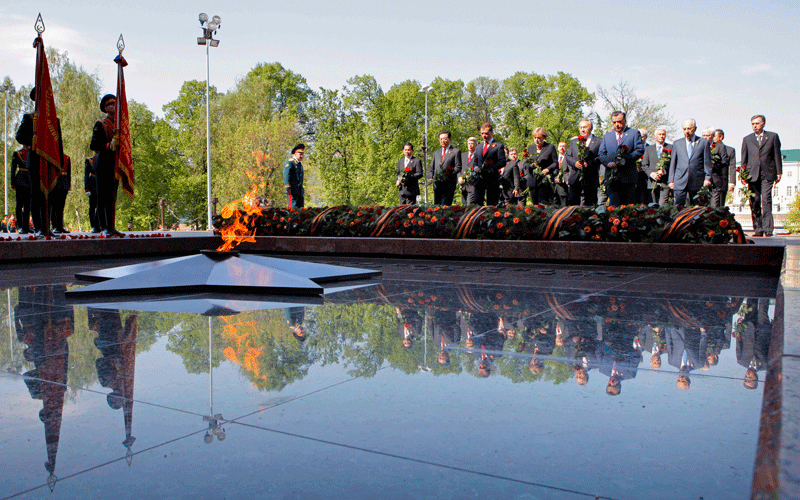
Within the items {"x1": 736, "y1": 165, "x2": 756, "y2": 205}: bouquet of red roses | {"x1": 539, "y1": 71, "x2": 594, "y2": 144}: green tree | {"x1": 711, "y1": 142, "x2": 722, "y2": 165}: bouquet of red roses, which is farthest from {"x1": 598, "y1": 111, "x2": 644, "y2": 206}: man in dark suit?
{"x1": 539, "y1": 71, "x2": 594, "y2": 144}: green tree

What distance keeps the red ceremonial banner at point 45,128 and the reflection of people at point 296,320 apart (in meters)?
8.55

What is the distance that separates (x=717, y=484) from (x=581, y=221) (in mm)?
8924

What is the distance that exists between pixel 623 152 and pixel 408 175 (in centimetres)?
618

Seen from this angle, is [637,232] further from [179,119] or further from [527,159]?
[179,119]

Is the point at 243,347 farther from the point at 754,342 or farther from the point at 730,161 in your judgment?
the point at 730,161

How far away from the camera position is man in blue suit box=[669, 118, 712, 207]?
37.9 ft

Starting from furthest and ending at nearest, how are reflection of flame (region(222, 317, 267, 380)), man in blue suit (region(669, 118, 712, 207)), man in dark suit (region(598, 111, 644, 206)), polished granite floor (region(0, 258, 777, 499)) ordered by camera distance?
man in blue suit (region(669, 118, 712, 207)), man in dark suit (region(598, 111, 644, 206)), reflection of flame (region(222, 317, 267, 380)), polished granite floor (region(0, 258, 777, 499))

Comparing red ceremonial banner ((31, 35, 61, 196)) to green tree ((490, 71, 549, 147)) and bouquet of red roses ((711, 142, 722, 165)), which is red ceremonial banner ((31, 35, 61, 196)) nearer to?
bouquet of red roses ((711, 142, 722, 165))

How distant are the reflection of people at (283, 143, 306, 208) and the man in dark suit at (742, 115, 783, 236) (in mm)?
9546

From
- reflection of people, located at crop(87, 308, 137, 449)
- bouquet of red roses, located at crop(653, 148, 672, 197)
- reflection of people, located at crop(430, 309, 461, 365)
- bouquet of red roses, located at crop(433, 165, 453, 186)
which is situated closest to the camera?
reflection of people, located at crop(87, 308, 137, 449)

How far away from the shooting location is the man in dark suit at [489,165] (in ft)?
45.3

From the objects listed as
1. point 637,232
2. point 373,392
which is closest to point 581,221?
point 637,232

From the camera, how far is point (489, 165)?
1372 cm

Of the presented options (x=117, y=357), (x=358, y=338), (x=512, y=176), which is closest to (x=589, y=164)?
(x=512, y=176)
